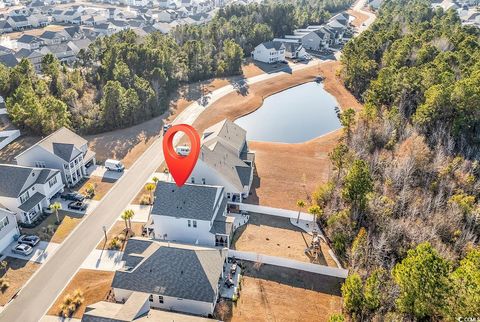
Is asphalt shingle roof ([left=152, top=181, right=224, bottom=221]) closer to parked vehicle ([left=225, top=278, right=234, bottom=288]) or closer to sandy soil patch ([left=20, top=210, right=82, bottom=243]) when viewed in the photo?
parked vehicle ([left=225, top=278, right=234, bottom=288])

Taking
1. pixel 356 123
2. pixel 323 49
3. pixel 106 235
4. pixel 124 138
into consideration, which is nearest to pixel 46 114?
pixel 124 138

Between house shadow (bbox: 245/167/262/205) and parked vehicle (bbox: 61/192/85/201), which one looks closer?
parked vehicle (bbox: 61/192/85/201)

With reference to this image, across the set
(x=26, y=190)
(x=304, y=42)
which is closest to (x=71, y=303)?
(x=26, y=190)

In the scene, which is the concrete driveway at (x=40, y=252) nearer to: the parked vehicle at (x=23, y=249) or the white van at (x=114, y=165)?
the parked vehicle at (x=23, y=249)

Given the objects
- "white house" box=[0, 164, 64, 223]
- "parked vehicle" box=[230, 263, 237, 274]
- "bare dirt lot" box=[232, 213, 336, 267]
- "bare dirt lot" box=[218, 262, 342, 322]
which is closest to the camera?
"bare dirt lot" box=[218, 262, 342, 322]

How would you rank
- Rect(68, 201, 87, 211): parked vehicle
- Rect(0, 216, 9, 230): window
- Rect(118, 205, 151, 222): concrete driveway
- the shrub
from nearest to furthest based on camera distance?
the shrub, Rect(0, 216, 9, 230): window, Rect(118, 205, 151, 222): concrete driveway, Rect(68, 201, 87, 211): parked vehicle

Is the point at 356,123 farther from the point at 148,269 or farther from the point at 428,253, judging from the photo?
the point at 148,269

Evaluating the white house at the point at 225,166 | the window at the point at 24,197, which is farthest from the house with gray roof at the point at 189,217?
the window at the point at 24,197

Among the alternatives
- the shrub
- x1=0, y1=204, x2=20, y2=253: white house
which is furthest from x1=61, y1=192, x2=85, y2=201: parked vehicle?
the shrub

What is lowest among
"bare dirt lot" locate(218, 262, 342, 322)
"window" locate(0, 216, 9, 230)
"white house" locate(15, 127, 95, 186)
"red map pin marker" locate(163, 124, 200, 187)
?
"bare dirt lot" locate(218, 262, 342, 322)
